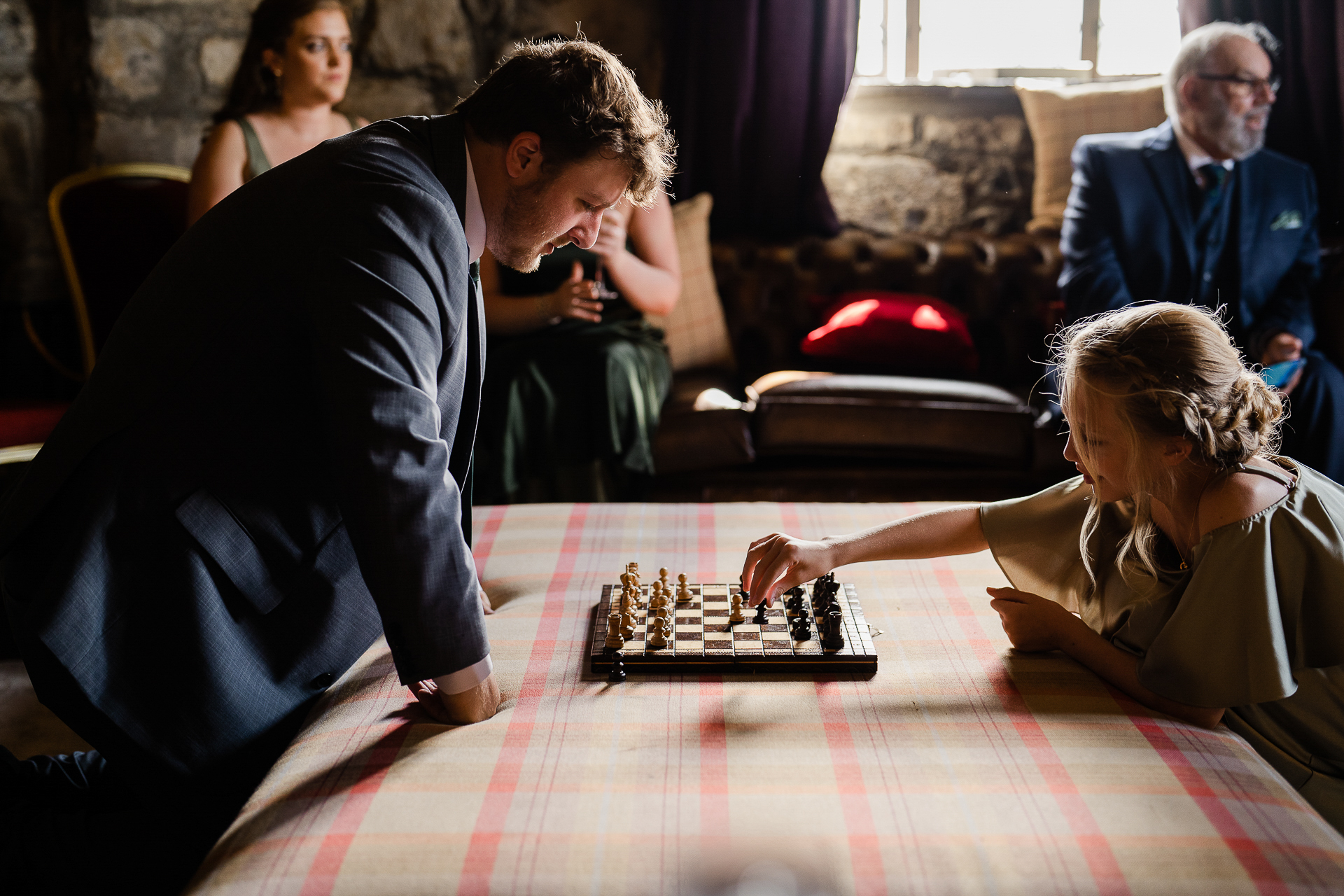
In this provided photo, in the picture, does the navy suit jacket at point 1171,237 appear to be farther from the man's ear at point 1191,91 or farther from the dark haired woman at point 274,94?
the dark haired woman at point 274,94

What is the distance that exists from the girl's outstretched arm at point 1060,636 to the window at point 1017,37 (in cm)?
364

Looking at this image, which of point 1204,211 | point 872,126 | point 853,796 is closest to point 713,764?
point 853,796

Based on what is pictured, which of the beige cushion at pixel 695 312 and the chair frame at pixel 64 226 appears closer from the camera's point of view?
the chair frame at pixel 64 226

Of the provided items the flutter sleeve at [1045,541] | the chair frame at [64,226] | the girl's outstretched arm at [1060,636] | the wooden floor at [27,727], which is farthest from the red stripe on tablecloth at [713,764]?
the chair frame at [64,226]

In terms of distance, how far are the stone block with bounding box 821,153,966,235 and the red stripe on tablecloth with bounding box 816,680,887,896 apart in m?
3.54

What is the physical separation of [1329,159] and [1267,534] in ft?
12.1

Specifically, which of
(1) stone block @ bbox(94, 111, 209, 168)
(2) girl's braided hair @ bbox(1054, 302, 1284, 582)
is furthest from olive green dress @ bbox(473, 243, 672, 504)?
(2) girl's braided hair @ bbox(1054, 302, 1284, 582)

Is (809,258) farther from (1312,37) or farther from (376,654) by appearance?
(376,654)

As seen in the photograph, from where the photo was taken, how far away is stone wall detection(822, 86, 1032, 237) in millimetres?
4438

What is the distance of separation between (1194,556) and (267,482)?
47.1 inches

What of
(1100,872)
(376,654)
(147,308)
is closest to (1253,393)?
(1100,872)

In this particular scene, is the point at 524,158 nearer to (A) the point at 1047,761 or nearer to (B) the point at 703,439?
(A) the point at 1047,761

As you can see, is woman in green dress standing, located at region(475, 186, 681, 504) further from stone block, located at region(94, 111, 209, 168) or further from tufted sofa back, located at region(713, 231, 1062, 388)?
stone block, located at region(94, 111, 209, 168)

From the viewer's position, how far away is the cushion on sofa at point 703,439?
3111 mm
